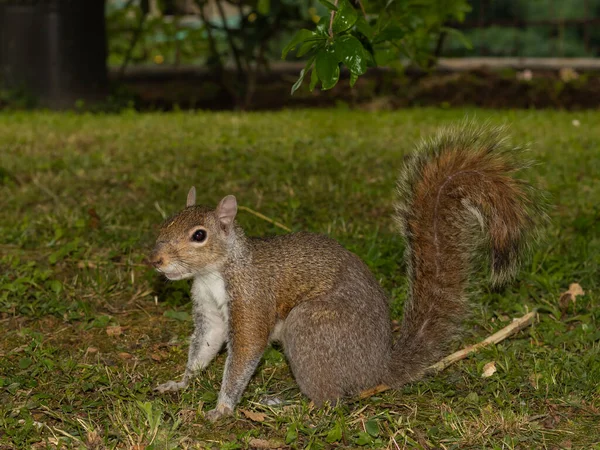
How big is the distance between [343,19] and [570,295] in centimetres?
169

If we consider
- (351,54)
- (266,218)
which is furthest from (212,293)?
(266,218)

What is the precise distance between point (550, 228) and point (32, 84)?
19.9ft

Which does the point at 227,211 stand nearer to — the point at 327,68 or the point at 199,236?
the point at 199,236

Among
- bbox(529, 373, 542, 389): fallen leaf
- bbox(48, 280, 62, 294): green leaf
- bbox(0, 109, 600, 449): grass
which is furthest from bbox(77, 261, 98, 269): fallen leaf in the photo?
bbox(529, 373, 542, 389): fallen leaf

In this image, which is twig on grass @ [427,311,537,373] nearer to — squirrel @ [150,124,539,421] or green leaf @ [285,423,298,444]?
squirrel @ [150,124,539,421]

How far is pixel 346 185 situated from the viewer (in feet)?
17.1

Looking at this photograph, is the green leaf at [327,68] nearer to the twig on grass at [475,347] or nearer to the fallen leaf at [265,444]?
the twig on grass at [475,347]

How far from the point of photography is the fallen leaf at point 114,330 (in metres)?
3.54

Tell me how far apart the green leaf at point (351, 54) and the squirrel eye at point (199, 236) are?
2.41 feet

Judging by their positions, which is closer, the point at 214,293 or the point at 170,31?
the point at 214,293

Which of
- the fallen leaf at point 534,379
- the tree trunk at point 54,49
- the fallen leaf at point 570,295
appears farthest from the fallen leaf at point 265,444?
the tree trunk at point 54,49

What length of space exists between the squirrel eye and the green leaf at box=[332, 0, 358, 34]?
816mm

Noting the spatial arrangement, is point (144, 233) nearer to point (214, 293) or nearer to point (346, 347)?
point (214, 293)

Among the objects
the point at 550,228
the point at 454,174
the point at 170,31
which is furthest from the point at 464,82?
the point at 454,174
